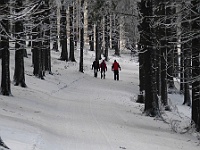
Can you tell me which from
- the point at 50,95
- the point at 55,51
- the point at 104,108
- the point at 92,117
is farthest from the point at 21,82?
the point at 55,51

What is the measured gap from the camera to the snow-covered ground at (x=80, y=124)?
976cm

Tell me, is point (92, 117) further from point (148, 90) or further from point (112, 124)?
point (148, 90)

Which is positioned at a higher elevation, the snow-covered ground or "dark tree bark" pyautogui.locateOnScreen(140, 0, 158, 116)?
"dark tree bark" pyautogui.locateOnScreen(140, 0, 158, 116)

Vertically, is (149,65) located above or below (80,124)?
above

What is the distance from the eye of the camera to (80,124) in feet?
40.5

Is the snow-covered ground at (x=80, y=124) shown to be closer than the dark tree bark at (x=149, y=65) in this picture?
Yes

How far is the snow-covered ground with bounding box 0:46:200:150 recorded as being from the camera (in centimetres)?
976

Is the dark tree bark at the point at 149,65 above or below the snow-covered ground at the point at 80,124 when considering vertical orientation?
above

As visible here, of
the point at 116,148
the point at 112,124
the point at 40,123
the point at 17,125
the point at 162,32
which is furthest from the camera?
the point at 162,32

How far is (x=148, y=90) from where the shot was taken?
15.4 m

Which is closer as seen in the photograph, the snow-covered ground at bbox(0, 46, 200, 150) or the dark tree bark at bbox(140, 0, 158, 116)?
the snow-covered ground at bbox(0, 46, 200, 150)

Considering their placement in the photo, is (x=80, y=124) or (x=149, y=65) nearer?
(x=80, y=124)

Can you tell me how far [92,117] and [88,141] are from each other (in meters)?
3.74

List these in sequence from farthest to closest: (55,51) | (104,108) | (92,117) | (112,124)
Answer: (55,51) → (104,108) → (92,117) → (112,124)
